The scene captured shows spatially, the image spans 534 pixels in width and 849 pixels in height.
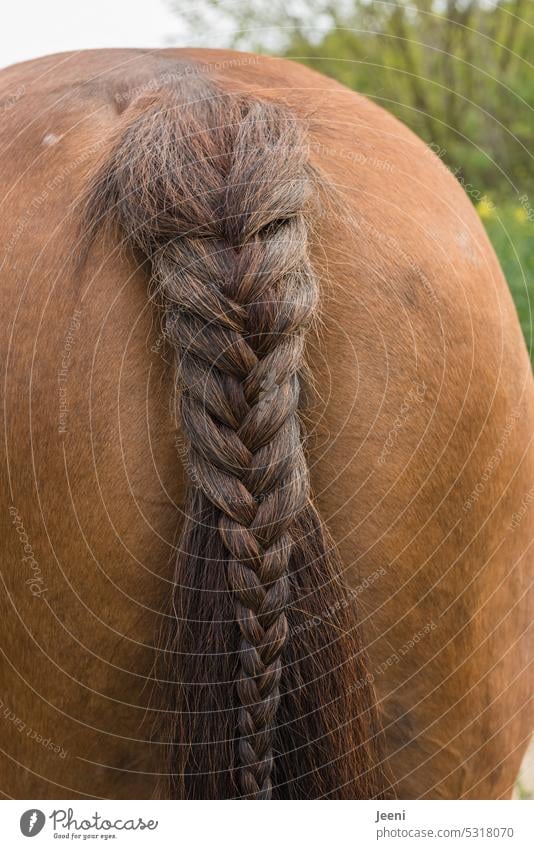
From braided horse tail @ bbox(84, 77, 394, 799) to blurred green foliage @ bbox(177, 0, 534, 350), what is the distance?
11.7 feet

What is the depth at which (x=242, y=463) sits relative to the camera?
0.99 metres

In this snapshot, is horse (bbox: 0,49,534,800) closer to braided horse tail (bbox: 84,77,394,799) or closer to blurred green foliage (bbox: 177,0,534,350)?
braided horse tail (bbox: 84,77,394,799)

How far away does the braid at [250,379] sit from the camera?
979 mm

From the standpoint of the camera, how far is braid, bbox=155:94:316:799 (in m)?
0.98

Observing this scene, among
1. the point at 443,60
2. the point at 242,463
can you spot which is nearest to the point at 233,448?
the point at 242,463

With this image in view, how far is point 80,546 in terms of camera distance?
3.47 ft

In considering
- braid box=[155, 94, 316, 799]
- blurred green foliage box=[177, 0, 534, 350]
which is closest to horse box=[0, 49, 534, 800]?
braid box=[155, 94, 316, 799]

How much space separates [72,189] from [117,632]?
575 millimetres

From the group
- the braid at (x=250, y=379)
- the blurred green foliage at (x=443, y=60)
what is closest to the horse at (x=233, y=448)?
the braid at (x=250, y=379)

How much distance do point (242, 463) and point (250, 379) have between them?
0.10 m

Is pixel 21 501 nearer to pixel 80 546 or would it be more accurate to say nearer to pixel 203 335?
pixel 80 546

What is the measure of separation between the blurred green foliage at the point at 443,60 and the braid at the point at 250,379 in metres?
3.63

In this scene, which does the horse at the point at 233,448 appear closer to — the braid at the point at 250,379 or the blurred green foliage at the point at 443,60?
the braid at the point at 250,379

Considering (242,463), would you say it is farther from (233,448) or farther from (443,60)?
(443,60)
